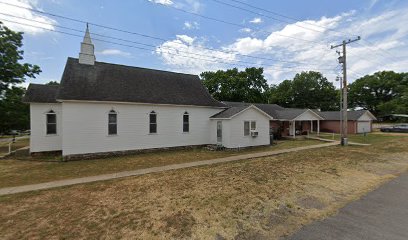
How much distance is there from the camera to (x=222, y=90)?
41.1 metres

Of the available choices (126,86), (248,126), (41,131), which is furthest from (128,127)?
(248,126)

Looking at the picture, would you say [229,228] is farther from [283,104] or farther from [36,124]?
[283,104]

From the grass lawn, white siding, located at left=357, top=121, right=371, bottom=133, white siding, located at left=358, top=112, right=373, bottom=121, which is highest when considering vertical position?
white siding, located at left=358, top=112, right=373, bottom=121

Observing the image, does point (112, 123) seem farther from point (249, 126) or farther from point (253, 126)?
point (253, 126)

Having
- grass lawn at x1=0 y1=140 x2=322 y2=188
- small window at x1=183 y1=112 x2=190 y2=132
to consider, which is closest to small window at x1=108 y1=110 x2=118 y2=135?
grass lawn at x1=0 y1=140 x2=322 y2=188

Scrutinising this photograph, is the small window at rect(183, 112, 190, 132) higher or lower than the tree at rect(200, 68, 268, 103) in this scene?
lower

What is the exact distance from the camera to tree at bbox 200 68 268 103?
4091 centimetres

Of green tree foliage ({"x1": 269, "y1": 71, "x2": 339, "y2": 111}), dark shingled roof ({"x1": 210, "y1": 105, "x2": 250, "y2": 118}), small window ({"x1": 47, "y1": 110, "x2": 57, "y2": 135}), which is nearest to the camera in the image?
small window ({"x1": 47, "y1": 110, "x2": 57, "y2": 135})

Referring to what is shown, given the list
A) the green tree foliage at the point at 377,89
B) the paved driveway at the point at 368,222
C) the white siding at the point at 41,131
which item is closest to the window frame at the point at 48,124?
the white siding at the point at 41,131

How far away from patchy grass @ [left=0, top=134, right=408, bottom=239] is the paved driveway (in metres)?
0.29

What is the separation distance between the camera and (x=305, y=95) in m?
58.6

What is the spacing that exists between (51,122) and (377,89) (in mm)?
73638

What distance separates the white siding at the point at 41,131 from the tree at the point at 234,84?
2905 centimetres

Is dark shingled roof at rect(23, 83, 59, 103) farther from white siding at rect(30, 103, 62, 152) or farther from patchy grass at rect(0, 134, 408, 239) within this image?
patchy grass at rect(0, 134, 408, 239)
